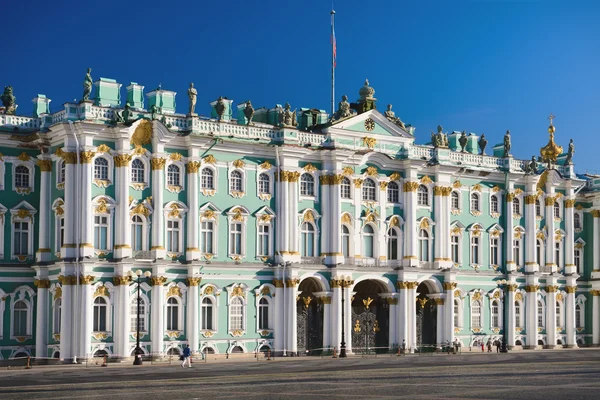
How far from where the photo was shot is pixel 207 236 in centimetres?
7250

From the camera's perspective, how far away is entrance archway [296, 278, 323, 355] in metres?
76.4

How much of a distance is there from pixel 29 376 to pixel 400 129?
3857 centimetres

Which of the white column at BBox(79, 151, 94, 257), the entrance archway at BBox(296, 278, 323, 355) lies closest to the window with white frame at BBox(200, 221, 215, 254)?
the entrance archway at BBox(296, 278, 323, 355)

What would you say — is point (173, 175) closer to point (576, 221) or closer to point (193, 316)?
point (193, 316)

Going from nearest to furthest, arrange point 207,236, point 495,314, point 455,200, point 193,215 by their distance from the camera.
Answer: point 193,215 → point 207,236 → point 455,200 → point 495,314

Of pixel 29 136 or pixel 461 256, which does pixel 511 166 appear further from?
pixel 29 136

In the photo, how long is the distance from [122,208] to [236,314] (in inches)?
414

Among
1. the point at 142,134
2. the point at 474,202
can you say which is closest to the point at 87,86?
the point at 142,134

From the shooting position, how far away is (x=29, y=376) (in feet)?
168

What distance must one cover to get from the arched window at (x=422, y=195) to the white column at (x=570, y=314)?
53.3ft

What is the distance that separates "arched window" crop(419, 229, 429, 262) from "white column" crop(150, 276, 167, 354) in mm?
21405

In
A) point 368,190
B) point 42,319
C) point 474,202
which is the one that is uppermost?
point 368,190

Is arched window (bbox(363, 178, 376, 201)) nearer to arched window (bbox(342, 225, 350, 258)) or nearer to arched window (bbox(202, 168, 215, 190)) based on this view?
arched window (bbox(342, 225, 350, 258))

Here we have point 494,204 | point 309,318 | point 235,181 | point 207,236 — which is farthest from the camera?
point 494,204
